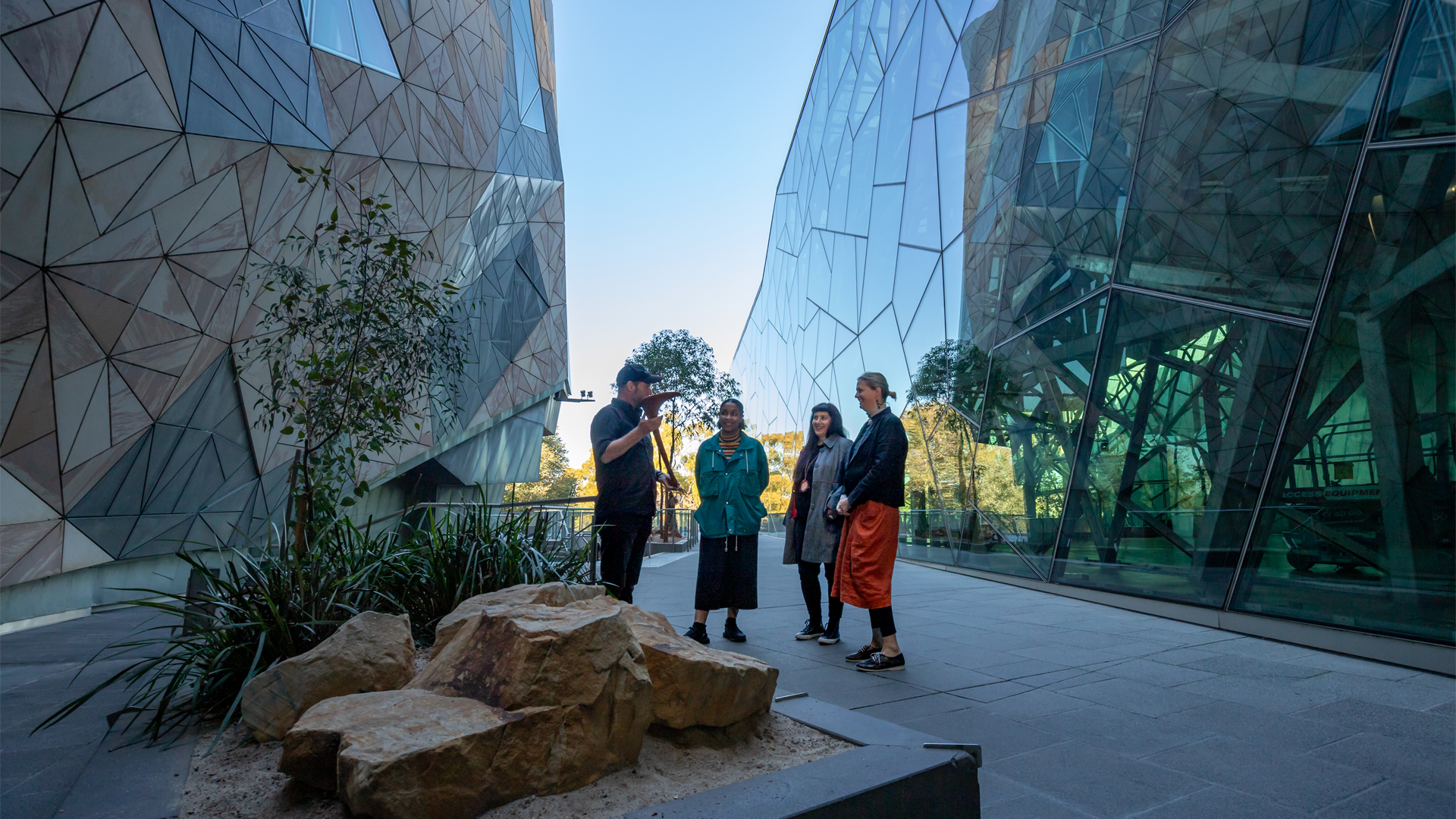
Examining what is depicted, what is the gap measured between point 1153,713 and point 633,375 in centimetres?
343

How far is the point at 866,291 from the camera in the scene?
602 inches

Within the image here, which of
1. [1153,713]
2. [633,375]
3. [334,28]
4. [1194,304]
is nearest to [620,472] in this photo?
[633,375]

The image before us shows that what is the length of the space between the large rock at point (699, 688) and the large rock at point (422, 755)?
51 cm

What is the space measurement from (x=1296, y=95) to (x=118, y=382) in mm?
11534

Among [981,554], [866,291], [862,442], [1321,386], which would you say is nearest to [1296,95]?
[1321,386]

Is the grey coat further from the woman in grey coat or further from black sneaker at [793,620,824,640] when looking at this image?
black sneaker at [793,620,824,640]

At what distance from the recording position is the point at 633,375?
497cm

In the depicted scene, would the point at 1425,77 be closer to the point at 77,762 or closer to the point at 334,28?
the point at 77,762

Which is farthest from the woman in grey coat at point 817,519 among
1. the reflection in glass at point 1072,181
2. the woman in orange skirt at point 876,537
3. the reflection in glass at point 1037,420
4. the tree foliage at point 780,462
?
the tree foliage at point 780,462

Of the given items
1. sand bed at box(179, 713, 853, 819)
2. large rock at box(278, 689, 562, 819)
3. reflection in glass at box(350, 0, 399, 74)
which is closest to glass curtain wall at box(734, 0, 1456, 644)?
sand bed at box(179, 713, 853, 819)

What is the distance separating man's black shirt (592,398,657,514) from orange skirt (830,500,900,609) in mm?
1270

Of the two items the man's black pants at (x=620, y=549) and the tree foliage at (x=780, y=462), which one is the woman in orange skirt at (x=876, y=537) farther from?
the tree foliage at (x=780, y=462)

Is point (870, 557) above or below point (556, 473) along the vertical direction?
below

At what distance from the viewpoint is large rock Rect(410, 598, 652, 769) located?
2275mm
